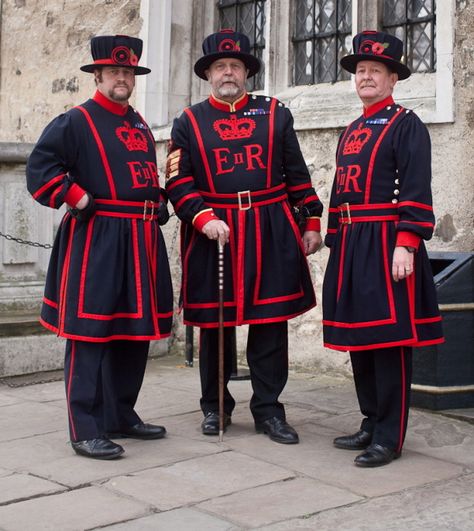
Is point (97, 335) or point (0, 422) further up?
point (97, 335)

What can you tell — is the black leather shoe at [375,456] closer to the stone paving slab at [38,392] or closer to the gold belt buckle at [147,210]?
the gold belt buckle at [147,210]

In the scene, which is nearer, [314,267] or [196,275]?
[196,275]

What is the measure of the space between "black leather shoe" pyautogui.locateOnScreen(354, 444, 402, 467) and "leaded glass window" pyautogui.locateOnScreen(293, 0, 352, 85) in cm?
320

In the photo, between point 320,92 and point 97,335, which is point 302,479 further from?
point 320,92

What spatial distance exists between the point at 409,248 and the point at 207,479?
4.02ft

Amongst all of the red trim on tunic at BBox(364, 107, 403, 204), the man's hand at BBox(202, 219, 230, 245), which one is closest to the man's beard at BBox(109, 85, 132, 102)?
the man's hand at BBox(202, 219, 230, 245)

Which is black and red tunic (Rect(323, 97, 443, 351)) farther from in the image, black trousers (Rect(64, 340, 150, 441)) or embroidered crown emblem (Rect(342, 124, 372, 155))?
black trousers (Rect(64, 340, 150, 441))

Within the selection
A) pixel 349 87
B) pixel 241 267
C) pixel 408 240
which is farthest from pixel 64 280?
pixel 349 87

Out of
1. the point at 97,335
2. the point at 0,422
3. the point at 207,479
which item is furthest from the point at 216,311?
the point at 0,422

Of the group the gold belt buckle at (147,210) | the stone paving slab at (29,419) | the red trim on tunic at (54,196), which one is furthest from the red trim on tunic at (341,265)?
the stone paving slab at (29,419)

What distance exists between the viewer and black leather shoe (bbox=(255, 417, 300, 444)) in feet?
15.1

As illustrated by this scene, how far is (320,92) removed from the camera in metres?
6.82

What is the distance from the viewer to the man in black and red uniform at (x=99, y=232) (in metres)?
4.40

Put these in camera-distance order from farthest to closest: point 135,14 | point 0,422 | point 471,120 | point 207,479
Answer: point 135,14
point 471,120
point 0,422
point 207,479
